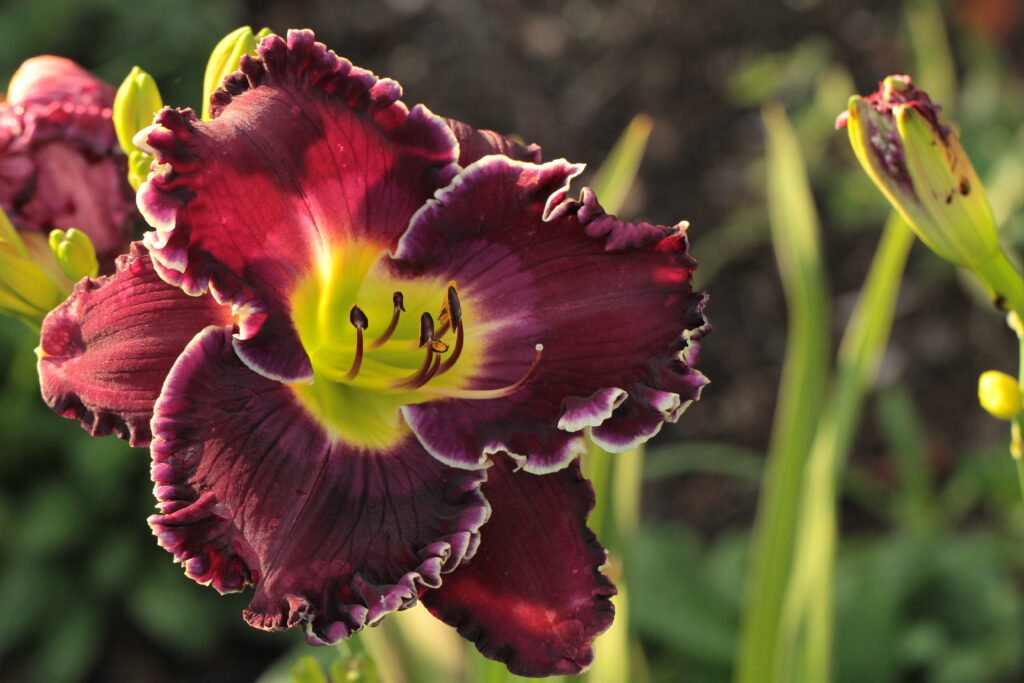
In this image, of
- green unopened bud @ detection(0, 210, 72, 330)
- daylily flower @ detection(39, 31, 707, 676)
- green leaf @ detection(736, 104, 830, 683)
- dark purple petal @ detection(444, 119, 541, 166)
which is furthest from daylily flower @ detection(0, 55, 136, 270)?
green leaf @ detection(736, 104, 830, 683)

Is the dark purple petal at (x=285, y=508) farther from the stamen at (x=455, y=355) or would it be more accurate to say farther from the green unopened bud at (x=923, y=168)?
the green unopened bud at (x=923, y=168)

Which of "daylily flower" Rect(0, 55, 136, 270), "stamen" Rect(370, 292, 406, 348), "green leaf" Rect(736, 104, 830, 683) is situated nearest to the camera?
"stamen" Rect(370, 292, 406, 348)

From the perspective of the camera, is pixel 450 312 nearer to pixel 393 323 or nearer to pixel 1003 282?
pixel 393 323

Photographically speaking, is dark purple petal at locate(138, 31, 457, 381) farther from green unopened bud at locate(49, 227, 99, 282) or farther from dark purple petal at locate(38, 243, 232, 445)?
green unopened bud at locate(49, 227, 99, 282)

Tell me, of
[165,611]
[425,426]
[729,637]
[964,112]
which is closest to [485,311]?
[425,426]

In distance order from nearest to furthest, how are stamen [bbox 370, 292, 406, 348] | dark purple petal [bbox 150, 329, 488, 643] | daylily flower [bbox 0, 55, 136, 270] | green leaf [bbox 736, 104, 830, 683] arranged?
dark purple petal [bbox 150, 329, 488, 643]
stamen [bbox 370, 292, 406, 348]
daylily flower [bbox 0, 55, 136, 270]
green leaf [bbox 736, 104, 830, 683]
